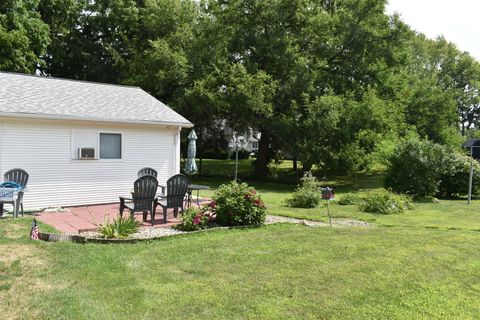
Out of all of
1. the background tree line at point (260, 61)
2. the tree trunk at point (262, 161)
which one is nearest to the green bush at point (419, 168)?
the background tree line at point (260, 61)

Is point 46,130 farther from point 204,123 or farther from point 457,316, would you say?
point 204,123

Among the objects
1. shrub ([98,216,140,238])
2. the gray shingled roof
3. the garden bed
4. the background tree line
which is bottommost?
the garden bed

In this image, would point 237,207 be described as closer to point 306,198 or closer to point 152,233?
point 152,233

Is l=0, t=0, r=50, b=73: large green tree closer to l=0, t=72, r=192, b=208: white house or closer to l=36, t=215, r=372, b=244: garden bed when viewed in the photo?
l=0, t=72, r=192, b=208: white house

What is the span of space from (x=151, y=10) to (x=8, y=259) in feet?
81.1

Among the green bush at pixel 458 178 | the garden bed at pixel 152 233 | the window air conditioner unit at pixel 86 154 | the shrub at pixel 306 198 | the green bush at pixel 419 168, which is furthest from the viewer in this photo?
the green bush at pixel 458 178

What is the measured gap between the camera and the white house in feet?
32.9

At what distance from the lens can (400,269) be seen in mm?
5133

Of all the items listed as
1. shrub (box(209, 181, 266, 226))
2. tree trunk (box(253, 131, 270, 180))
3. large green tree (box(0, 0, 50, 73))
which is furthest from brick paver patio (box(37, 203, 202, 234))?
tree trunk (box(253, 131, 270, 180))

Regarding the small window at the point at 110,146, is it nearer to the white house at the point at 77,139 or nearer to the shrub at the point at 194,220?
the white house at the point at 77,139

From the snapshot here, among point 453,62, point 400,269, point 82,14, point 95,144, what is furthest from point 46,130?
point 453,62

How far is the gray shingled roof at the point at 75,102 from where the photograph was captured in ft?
33.4

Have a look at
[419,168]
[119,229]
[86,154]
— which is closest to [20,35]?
[86,154]

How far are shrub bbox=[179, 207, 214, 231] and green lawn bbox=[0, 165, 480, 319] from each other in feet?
1.51
